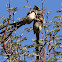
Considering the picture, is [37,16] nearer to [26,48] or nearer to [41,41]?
[41,41]

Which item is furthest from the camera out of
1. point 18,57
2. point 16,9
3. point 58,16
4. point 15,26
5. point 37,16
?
point 58,16

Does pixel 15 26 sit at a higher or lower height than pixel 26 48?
higher

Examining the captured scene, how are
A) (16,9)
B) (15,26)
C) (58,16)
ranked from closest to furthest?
(15,26) < (16,9) < (58,16)

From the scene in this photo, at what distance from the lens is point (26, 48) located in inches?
76.9

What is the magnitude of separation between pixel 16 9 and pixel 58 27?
54 centimetres

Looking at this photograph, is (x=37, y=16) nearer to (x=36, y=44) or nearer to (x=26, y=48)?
(x=36, y=44)

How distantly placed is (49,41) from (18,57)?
0.37m

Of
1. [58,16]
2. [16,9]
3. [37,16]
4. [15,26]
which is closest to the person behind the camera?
[15,26]

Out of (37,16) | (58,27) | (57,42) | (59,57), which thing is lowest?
(59,57)

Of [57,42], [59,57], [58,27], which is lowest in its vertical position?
[59,57]

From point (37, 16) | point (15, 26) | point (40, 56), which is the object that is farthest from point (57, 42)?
point (15, 26)

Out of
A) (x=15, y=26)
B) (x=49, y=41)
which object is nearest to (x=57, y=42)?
(x=49, y=41)

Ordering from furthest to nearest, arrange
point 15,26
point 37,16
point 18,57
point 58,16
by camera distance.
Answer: point 58,16 → point 18,57 → point 37,16 → point 15,26

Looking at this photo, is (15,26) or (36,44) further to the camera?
(36,44)
